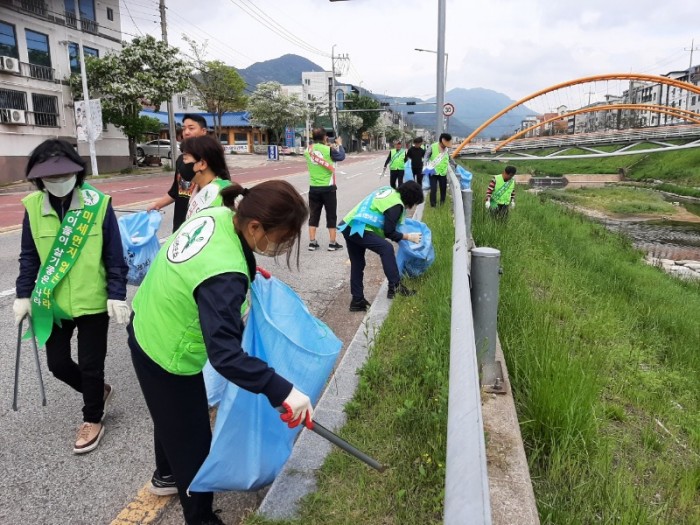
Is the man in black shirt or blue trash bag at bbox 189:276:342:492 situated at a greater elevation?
the man in black shirt

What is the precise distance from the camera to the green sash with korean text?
2.54 m

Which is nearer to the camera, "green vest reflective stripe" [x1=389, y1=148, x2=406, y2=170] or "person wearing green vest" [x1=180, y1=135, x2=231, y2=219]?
"person wearing green vest" [x1=180, y1=135, x2=231, y2=219]

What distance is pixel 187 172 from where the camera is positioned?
406 centimetres

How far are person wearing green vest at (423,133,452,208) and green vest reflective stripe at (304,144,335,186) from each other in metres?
3.76

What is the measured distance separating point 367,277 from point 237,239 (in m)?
4.57

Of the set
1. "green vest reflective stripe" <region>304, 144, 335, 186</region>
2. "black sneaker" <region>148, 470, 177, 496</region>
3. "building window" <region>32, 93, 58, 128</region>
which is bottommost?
"black sneaker" <region>148, 470, 177, 496</region>

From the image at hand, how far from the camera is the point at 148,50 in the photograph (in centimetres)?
2334

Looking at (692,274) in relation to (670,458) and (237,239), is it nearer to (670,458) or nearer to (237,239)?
(670,458)

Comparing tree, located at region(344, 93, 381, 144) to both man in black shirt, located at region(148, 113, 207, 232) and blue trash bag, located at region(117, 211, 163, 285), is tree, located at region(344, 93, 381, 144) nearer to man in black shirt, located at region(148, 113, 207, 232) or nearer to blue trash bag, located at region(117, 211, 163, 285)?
man in black shirt, located at region(148, 113, 207, 232)

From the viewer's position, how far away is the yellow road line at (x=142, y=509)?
219 centimetres

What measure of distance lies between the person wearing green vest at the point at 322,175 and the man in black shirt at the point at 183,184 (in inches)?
101

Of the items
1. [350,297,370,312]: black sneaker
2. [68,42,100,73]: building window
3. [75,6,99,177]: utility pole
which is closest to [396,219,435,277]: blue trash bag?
[350,297,370,312]: black sneaker

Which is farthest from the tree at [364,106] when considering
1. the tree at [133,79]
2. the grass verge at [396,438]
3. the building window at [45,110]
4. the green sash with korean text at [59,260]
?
the green sash with korean text at [59,260]

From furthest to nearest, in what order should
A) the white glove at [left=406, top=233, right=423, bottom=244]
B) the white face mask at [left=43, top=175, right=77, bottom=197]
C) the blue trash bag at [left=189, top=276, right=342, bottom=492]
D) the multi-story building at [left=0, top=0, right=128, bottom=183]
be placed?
the multi-story building at [left=0, top=0, right=128, bottom=183] → the white glove at [left=406, top=233, right=423, bottom=244] → the white face mask at [left=43, top=175, right=77, bottom=197] → the blue trash bag at [left=189, top=276, right=342, bottom=492]
